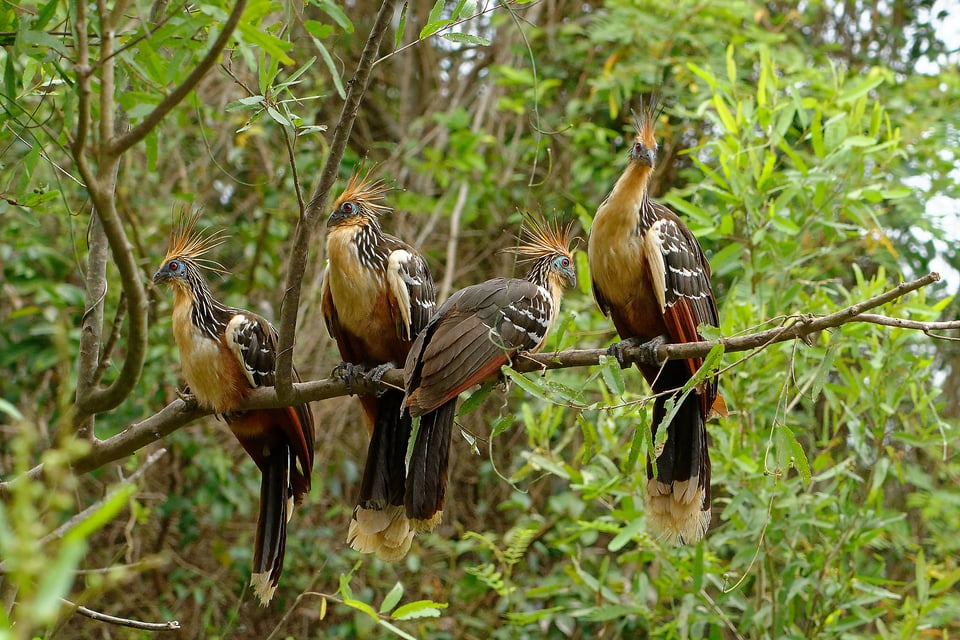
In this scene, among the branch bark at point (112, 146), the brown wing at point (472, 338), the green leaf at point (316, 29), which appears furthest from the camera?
the brown wing at point (472, 338)

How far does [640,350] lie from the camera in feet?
9.80

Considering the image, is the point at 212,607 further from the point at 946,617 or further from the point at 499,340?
the point at 946,617

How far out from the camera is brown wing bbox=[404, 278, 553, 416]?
9.36 ft

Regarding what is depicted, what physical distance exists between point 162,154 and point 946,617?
454 cm

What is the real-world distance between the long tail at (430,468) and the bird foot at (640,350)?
546 mm

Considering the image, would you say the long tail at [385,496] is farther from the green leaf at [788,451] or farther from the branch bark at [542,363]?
the green leaf at [788,451]

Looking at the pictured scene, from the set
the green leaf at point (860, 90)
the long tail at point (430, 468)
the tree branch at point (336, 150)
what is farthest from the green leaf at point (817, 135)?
the tree branch at point (336, 150)

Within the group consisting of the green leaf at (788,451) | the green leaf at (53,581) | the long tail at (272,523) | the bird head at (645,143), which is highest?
the bird head at (645,143)

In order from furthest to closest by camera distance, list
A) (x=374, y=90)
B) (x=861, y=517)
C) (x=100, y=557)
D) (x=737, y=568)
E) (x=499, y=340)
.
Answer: (x=374, y=90)
(x=100, y=557)
(x=737, y=568)
(x=861, y=517)
(x=499, y=340)

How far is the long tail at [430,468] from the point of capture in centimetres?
291

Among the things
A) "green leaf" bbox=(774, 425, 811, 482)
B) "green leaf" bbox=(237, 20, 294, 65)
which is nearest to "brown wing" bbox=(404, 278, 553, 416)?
"green leaf" bbox=(774, 425, 811, 482)

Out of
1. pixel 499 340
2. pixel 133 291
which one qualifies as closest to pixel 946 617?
pixel 499 340

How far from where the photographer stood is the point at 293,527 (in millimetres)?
5391

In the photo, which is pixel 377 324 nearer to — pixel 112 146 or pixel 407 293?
pixel 407 293
